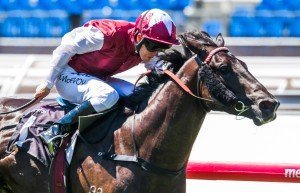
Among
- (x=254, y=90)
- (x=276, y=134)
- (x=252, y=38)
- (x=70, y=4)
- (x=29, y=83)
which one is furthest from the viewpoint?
(x=70, y=4)

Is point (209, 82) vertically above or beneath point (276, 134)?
above

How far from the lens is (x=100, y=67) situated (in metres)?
4.73

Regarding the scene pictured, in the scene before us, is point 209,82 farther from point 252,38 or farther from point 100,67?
point 252,38

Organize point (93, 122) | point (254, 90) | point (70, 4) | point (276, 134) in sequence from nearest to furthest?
point (254, 90), point (93, 122), point (276, 134), point (70, 4)

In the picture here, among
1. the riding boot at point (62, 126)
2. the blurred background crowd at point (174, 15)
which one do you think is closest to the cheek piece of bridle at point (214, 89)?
the riding boot at point (62, 126)

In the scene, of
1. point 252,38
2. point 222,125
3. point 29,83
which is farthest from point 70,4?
point 222,125

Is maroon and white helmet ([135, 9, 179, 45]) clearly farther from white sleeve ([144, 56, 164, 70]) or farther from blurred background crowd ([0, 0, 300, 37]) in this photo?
blurred background crowd ([0, 0, 300, 37])

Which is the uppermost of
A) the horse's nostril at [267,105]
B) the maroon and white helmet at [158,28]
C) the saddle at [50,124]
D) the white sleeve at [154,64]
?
the maroon and white helmet at [158,28]

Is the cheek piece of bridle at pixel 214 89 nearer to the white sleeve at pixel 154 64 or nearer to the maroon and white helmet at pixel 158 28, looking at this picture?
the maroon and white helmet at pixel 158 28

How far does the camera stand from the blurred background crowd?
13148mm

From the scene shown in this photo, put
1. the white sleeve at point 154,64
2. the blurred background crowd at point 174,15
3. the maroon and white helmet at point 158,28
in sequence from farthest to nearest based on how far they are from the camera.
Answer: the blurred background crowd at point 174,15 < the white sleeve at point 154,64 < the maroon and white helmet at point 158,28

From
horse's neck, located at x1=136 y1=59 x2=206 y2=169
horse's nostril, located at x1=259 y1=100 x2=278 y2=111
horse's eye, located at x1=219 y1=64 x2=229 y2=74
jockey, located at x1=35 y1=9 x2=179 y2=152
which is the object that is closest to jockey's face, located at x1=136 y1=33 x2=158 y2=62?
jockey, located at x1=35 y1=9 x2=179 y2=152

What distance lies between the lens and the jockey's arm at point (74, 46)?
4.59 m

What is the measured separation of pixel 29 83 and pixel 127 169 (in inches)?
204
